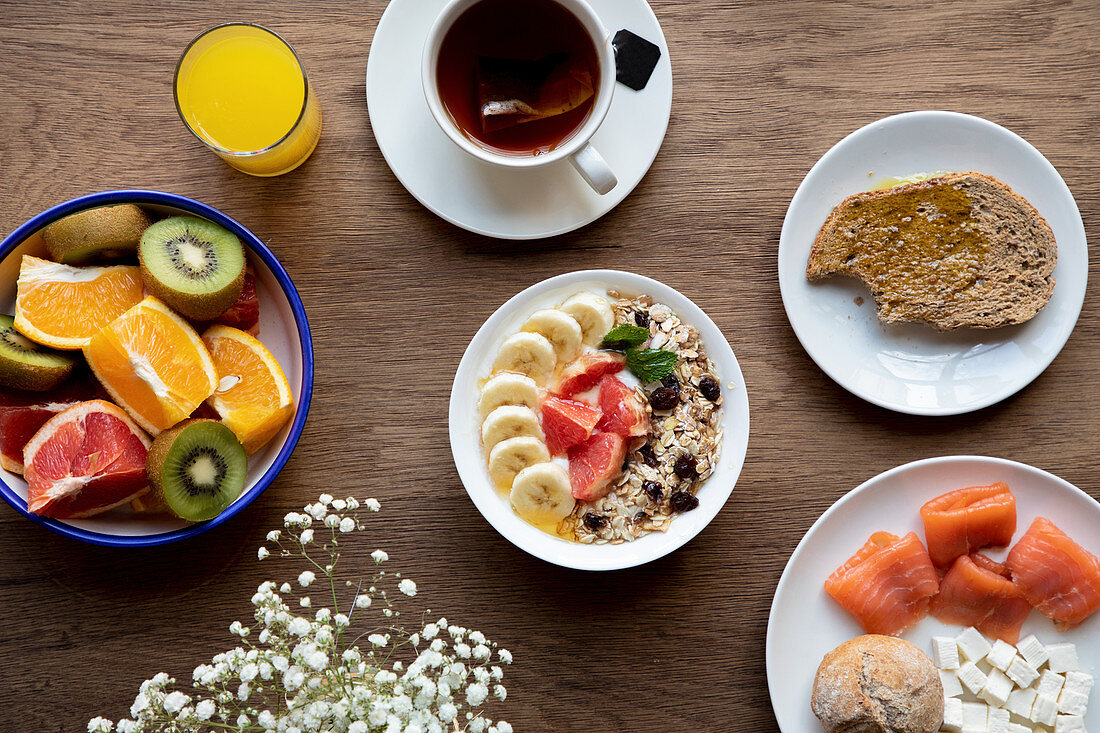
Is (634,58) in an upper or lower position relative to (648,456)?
upper

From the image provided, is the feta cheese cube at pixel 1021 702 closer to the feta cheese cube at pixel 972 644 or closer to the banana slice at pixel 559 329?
the feta cheese cube at pixel 972 644

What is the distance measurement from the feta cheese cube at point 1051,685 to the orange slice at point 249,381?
162 centimetres

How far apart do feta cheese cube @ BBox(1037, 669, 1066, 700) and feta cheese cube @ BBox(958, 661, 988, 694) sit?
11 centimetres

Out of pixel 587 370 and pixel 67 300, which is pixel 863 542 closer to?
pixel 587 370

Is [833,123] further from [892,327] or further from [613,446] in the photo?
[613,446]

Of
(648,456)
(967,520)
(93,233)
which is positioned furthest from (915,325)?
(93,233)

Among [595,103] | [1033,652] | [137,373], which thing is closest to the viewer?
[137,373]

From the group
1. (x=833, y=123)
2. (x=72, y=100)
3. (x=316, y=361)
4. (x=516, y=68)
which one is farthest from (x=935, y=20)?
(x=72, y=100)

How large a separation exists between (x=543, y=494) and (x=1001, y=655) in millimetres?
1004

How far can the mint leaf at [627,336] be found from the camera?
150 cm

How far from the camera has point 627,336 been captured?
4.92 ft

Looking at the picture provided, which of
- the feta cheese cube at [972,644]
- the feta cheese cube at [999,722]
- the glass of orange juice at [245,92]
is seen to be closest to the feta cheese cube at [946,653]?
the feta cheese cube at [972,644]

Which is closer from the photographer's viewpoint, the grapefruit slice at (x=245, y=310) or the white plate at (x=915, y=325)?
the grapefruit slice at (x=245, y=310)

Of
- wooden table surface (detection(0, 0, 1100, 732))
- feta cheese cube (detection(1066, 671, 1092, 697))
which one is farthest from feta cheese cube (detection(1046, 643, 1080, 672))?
wooden table surface (detection(0, 0, 1100, 732))
